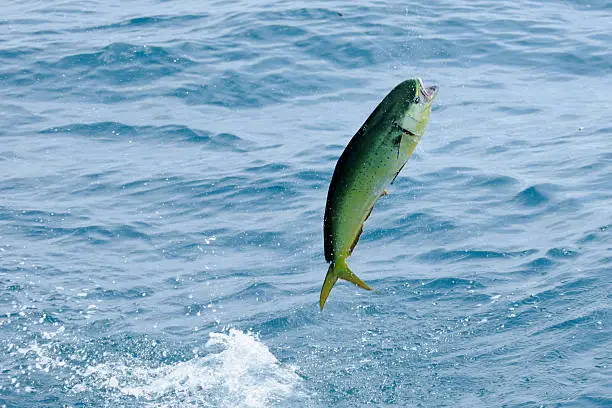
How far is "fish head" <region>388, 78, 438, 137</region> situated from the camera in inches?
126

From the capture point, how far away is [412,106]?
3199 millimetres

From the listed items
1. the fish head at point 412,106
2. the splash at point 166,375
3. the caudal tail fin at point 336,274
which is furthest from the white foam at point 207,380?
the fish head at point 412,106

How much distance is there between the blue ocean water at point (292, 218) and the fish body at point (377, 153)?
2974mm

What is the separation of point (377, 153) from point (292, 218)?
220 inches

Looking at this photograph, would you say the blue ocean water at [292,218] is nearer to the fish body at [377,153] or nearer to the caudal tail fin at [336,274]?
the caudal tail fin at [336,274]

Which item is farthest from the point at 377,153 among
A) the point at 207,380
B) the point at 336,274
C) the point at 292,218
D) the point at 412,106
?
the point at 292,218

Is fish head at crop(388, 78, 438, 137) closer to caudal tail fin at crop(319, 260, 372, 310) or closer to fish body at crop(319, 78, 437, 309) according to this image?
fish body at crop(319, 78, 437, 309)

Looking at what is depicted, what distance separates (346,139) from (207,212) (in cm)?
218

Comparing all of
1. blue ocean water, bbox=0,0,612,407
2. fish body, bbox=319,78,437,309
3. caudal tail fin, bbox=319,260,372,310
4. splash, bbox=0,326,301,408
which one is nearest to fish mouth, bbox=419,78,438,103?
fish body, bbox=319,78,437,309

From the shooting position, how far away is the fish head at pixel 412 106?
319cm

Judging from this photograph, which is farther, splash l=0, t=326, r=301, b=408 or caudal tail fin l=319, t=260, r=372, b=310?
splash l=0, t=326, r=301, b=408

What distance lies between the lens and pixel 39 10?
16.6 metres

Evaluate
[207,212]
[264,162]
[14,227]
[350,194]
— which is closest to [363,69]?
[264,162]

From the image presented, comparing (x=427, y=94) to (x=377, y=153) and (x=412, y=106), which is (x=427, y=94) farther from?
(x=377, y=153)
